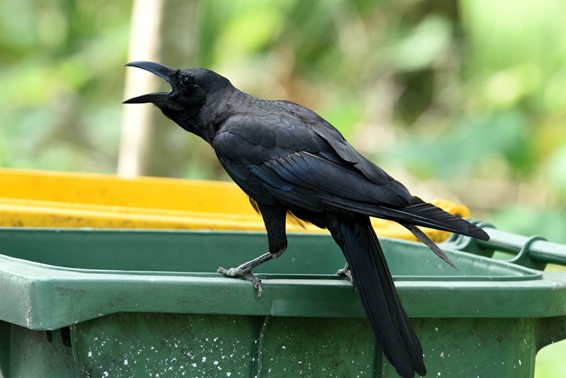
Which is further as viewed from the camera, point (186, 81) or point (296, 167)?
point (186, 81)

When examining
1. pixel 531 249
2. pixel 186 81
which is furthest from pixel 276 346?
pixel 186 81

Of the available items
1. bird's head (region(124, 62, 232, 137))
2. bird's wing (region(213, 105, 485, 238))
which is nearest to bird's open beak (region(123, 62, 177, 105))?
bird's head (region(124, 62, 232, 137))

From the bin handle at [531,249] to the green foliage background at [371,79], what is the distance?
440 centimetres

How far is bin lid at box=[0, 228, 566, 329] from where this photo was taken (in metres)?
2.08

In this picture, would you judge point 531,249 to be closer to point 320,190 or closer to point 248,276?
point 320,190

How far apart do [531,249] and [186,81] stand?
123 cm

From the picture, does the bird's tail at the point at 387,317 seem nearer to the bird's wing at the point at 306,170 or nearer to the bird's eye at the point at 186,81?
the bird's wing at the point at 306,170

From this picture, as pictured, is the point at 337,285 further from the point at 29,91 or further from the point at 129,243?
the point at 29,91

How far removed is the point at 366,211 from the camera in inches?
98.1

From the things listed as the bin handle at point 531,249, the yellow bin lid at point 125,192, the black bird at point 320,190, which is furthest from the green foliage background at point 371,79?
the black bird at point 320,190

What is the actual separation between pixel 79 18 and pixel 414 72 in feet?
11.3

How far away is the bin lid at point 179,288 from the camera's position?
208 centimetres

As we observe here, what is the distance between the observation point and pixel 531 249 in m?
3.04

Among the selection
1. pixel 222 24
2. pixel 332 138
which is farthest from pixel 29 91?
pixel 332 138
